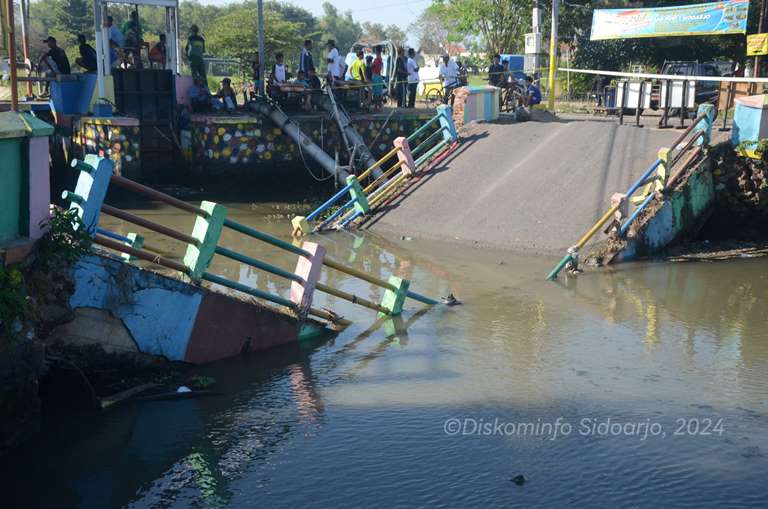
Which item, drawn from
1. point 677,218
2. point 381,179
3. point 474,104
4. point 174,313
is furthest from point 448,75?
point 174,313

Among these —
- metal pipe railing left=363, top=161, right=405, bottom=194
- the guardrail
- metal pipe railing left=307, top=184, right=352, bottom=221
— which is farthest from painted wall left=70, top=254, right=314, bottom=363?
metal pipe railing left=363, top=161, right=405, bottom=194

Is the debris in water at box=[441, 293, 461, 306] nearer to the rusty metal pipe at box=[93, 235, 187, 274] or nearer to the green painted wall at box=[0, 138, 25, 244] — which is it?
the rusty metal pipe at box=[93, 235, 187, 274]

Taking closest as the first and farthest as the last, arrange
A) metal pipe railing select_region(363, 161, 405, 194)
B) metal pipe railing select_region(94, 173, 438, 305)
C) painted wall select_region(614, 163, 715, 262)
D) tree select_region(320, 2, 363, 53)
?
metal pipe railing select_region(94, 173, 438, 305)
painted wall select_region(614, 163, 715, 262)
metal pipe railing select_region(363, 161, 405, 194)
tree select_region(320, 2, 363, 53)

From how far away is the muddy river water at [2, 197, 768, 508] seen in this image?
5.91 meters

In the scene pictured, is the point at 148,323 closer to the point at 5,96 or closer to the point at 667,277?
the point at 667,277

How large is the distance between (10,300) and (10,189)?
955mm

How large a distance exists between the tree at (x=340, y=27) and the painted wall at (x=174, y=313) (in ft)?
257

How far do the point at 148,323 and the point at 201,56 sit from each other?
545 inches

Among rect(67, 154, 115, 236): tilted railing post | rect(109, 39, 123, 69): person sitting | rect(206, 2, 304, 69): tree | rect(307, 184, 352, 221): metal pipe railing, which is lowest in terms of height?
rect(307, 184, 352, 221): metal pipe railing

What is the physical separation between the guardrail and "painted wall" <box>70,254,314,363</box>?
6.65 metres

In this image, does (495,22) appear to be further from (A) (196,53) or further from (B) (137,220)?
(B) (137,220)

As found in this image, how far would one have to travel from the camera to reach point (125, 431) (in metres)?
6.72

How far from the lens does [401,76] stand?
21719 millimetres

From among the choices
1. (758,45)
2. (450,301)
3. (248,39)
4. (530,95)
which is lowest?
(450,301)
